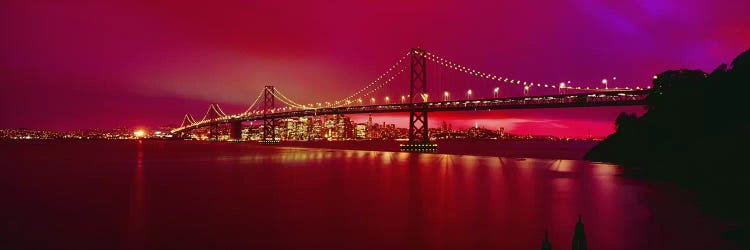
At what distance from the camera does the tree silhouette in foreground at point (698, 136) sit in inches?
779

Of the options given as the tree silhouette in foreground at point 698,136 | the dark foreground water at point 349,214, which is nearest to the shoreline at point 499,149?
the tree silhouette in foreground at point 698,136

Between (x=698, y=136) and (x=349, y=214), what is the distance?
825 inches

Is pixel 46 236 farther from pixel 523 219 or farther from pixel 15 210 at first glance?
pixel 523 219

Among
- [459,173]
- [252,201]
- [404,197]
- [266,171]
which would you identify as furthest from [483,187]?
[266,171]

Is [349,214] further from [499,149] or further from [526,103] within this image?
[499,149]

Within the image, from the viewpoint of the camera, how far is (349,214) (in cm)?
1501

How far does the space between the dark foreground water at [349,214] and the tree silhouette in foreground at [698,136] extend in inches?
67.4

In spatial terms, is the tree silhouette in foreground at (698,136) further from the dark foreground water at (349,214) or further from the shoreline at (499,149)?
the shoreline at (499,149)

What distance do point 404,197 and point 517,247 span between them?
8.33 meters

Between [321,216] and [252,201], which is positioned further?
[252,201]

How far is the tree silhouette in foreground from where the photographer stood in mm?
19797

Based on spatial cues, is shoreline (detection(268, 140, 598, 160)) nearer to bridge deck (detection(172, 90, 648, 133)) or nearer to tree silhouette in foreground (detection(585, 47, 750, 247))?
bridge deck (detection(172, 90, 648, 133))

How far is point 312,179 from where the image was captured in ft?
86.0

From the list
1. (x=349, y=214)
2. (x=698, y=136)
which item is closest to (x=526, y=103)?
(x=698, y=136)
